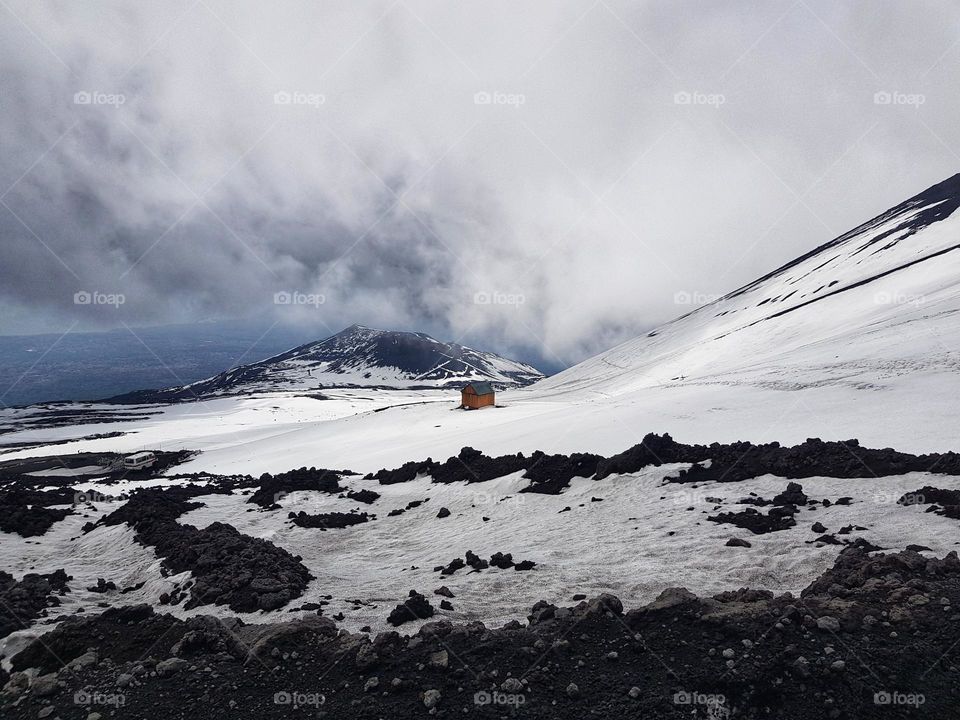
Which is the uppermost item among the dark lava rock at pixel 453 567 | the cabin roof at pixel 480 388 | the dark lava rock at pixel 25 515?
the cabin roof at pixel 480 388

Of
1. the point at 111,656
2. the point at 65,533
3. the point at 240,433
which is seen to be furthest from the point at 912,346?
the point at 240,433

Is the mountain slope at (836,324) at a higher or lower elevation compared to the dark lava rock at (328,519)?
higher

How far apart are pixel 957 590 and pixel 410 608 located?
9.11 m

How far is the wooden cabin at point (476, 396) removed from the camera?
6906 centimetres

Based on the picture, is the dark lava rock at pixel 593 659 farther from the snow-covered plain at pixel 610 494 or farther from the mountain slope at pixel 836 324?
the mountain slope at pixel 836 324

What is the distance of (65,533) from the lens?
18344 mm

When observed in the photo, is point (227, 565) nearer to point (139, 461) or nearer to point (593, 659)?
point (593, 659)

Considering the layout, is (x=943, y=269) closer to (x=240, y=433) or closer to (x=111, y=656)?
(x=111, y=656)
